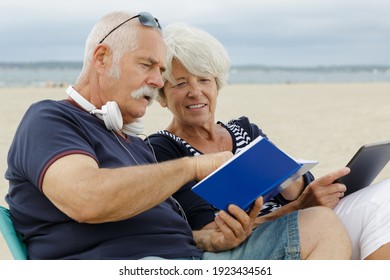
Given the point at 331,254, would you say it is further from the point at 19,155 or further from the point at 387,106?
the point at 387,106

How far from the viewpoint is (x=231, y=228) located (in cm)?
279

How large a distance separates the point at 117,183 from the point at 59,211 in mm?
325

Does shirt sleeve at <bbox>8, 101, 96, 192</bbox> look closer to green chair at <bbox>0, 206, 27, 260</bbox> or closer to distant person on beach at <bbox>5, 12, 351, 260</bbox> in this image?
distant person on beach at <bbox>5, 12, 351, 260</bbox>

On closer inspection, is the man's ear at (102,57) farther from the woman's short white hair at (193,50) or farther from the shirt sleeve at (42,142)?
the woman's short white hair at (193,50)

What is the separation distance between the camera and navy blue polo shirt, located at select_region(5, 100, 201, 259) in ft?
8.07

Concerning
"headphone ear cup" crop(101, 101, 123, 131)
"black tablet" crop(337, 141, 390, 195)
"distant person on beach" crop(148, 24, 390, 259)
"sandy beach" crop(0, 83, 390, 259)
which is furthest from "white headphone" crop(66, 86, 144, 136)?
"sandy beach" crop(0, 83, 390, 259)

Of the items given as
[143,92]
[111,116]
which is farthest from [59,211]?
[143,92]

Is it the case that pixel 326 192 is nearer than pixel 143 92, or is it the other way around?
pixel 143 92

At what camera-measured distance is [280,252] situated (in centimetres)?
269

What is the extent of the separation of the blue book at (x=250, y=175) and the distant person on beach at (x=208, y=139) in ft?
1.40

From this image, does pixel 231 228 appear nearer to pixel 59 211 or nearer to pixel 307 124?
pixel 59 211

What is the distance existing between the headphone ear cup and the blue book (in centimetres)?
50

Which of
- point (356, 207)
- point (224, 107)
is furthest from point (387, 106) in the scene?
point (356, 207)

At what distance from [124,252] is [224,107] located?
1650 cm
